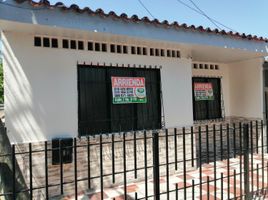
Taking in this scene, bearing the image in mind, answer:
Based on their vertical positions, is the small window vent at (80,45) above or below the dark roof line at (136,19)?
below

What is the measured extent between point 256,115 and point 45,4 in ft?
23.5

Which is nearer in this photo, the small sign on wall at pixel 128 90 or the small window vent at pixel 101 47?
the small window vent at pixel 101 47

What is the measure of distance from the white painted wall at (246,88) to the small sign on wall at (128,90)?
14.3 feet

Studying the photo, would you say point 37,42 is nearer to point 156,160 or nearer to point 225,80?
point 156,160

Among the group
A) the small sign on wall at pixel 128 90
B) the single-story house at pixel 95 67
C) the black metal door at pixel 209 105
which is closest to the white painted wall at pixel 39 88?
the single-story house at pixel 95 67

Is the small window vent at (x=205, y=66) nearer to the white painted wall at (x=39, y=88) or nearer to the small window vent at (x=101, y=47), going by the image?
the small window vent at (x=101, y=47)

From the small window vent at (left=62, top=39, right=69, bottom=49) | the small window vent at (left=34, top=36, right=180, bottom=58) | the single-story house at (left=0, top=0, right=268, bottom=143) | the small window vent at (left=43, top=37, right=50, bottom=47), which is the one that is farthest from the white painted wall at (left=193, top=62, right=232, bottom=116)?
the small window vent at (left=43, top=37, right=50, bottom=47)

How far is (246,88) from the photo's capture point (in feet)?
29.5

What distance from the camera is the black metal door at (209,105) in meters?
8.69

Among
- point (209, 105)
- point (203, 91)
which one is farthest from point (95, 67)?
point (209, 105)

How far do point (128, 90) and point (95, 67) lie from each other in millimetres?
884

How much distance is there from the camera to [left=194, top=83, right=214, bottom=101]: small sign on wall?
341 inches

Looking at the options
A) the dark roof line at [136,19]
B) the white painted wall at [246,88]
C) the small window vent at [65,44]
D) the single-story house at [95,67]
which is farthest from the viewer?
the white painted wall at [246,88]

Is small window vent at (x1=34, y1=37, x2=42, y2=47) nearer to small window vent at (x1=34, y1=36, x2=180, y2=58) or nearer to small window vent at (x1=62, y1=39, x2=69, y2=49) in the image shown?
small window vent at (x1=34, y1=36, x2=180, y2=58)
